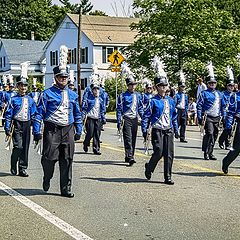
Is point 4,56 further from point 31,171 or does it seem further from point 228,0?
point 31,171

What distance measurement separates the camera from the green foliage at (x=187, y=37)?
1193 inches

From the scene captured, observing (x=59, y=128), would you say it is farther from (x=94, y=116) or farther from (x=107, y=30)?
(x=107, y=30)

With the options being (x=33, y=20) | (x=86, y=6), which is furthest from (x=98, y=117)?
(x=86, y=6)

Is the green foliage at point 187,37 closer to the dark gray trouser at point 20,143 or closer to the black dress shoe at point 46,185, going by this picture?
the dark gray trouser at point 20,143

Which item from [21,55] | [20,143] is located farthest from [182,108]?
[21,55]

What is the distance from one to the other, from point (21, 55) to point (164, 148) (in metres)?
65.6

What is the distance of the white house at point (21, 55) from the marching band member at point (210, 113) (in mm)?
58607

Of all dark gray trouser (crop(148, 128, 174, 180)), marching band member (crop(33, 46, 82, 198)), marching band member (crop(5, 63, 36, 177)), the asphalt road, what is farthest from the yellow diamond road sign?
marching band member (crop(33, 46, 82, 198))

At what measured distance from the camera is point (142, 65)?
107ft

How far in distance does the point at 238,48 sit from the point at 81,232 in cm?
2554

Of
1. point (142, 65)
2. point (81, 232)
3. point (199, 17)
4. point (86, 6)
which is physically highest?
point (86, 6)

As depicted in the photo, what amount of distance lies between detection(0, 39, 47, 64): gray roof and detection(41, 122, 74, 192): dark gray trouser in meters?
65.0

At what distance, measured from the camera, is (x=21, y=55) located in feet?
242

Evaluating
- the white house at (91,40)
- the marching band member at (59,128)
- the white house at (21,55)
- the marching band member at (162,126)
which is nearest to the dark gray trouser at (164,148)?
the marching band member at (162,126)
